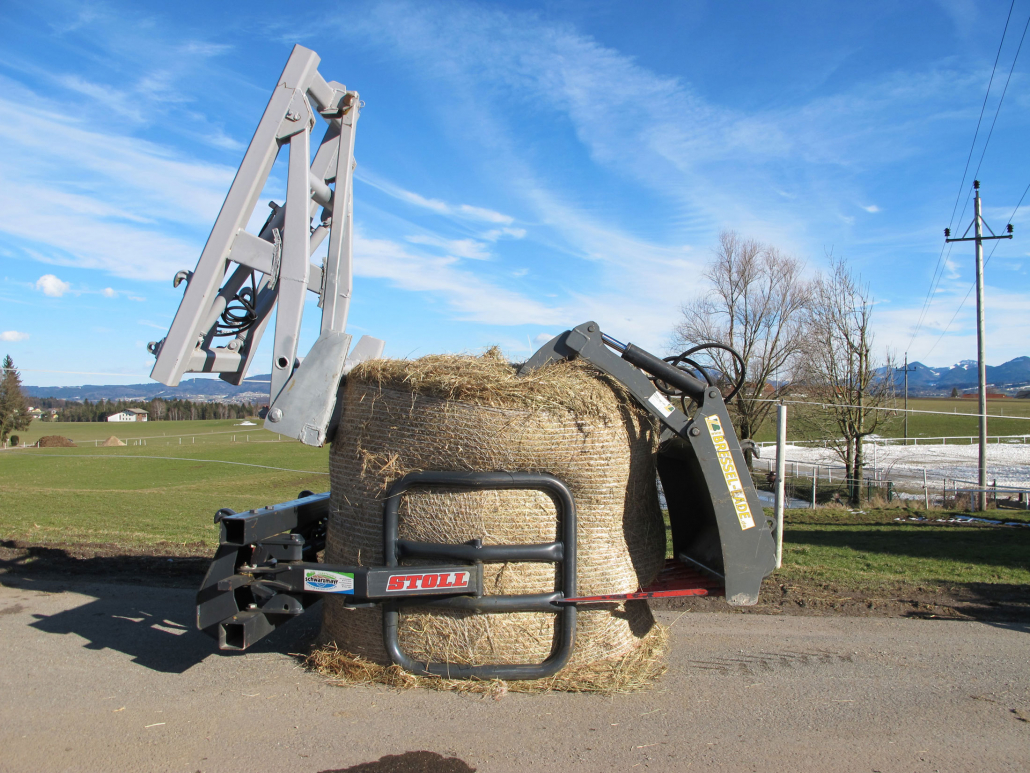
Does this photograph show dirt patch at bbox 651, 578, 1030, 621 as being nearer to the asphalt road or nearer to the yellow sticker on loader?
the asphalt road

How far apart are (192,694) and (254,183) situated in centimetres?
399

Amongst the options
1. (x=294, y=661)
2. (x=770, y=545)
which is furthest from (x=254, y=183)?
(x=770, y=545)

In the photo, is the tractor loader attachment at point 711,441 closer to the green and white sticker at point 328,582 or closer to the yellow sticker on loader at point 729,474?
the yellow sticker on loader at point 729,474

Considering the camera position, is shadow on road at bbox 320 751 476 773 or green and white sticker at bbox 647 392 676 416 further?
green and white sticker at bbox 647 392 676 416

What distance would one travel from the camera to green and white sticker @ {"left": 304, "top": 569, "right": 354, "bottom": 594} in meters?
4.76

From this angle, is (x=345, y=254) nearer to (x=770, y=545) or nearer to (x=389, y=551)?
(x=389, y=551)

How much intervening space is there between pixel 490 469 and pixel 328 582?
1.47m

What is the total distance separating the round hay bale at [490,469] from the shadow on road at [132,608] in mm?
1351

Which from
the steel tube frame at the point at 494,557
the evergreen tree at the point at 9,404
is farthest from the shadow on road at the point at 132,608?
the evergreen tree at the point at 9,404

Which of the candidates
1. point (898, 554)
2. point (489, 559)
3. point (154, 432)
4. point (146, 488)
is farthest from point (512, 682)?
point (154, 432)

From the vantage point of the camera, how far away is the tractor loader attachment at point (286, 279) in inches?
203

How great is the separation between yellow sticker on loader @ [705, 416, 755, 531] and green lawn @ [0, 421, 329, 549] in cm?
806

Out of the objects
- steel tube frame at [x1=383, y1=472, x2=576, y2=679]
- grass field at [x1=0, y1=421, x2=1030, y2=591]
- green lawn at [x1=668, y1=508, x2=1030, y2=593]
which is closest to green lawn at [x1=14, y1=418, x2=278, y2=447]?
grass field at [x1=0, y1=421, x2=1030, y2=591]

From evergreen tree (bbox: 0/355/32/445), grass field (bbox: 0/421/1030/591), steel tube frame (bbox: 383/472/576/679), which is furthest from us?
evergreen tree (bbox: 0/355/32/445)
